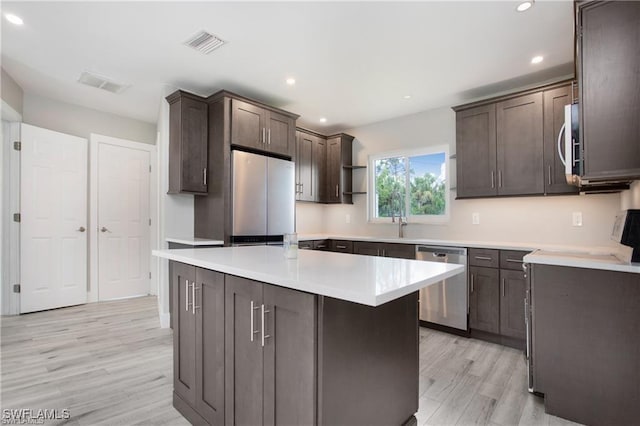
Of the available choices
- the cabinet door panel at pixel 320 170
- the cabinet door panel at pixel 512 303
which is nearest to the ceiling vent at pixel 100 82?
the cabinet door panel at pixel 320 170

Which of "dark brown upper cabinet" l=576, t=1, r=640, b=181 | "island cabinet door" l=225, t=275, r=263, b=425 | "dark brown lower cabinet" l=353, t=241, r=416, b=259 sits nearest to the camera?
"island cabinet door" l=225, t=275, r=263, b=425

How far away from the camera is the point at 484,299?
3.13 meters

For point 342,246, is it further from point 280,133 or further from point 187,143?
point 187,143

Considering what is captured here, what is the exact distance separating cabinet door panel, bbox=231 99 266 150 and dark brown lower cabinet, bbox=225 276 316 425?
90.9 inches

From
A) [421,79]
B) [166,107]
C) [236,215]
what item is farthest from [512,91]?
[166,107]

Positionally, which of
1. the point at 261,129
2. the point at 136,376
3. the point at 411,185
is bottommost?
the point at 136,376

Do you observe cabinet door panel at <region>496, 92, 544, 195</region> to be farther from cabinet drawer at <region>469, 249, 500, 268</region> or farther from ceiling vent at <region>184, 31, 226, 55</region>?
ceiling vent at <region>184, 31, 226, 55</region>

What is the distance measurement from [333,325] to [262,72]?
2.79 m

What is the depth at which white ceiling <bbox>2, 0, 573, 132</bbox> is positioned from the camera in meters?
2.24

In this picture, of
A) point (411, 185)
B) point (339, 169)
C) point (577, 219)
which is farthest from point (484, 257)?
point (339, 169)

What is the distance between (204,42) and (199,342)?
230cm

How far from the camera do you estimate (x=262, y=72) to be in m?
3.18

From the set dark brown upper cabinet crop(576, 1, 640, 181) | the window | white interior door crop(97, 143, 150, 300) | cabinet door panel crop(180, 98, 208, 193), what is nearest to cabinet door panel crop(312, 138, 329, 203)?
the window

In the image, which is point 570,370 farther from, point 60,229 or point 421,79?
point 60,229
